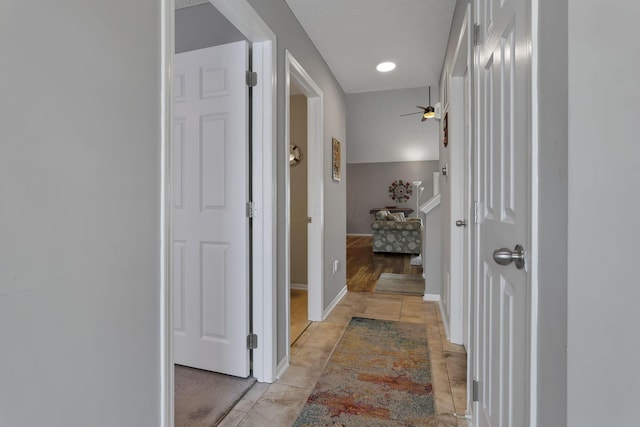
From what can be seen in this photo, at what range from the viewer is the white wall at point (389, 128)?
224 inches

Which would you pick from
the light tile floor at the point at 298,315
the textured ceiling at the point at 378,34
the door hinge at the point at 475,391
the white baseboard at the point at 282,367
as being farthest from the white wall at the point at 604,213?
the light tile floor at the point at 298,315

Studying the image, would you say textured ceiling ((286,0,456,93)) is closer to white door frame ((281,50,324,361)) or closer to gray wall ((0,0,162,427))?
white door frame ((281,50,324,361))

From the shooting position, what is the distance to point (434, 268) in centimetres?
351

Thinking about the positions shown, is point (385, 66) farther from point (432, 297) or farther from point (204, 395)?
point (204, 395)

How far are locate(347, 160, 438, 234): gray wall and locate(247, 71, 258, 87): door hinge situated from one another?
8.67 meters

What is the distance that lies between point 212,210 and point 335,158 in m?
1.71

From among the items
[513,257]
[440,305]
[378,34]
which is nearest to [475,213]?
[513,257]

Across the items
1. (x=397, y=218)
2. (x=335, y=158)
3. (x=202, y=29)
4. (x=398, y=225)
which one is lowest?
(x=398, y=225)

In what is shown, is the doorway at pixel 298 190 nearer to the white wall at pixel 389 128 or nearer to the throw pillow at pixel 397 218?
the white wall at pixel 389 128

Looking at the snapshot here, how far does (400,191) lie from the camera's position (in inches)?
409

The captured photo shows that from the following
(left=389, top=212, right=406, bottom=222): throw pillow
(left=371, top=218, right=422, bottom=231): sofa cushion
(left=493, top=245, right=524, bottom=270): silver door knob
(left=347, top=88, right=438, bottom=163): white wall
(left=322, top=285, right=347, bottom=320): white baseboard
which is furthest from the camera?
(left=389, top=212, right=406, bottom=222): throw pillow

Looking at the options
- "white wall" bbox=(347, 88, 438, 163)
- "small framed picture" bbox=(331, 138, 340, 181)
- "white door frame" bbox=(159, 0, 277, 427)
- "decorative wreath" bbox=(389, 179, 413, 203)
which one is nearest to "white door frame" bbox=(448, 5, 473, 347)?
"small framed picture" bbox=(331, 138, 340, 181)

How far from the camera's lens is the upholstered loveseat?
6.98 meters

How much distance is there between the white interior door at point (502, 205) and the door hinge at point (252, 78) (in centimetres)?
118
